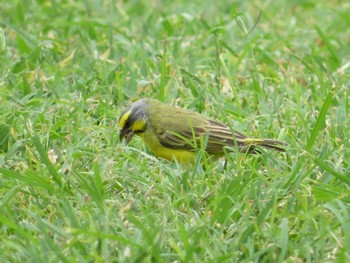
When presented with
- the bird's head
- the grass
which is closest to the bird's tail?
the grass

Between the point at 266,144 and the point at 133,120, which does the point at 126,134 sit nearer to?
the point at 133,120

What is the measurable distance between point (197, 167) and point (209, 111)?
1.43m

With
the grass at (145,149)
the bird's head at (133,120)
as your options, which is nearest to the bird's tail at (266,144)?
the grass at (145,149)

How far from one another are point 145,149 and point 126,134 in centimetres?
29

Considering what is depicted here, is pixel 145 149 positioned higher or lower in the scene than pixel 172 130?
lower

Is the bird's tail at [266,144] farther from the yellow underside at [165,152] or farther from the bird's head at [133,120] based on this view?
the bird's head at [133,120]

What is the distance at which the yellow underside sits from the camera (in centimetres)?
645

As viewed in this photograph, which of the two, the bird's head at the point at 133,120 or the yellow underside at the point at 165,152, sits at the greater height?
the bird's head at the point at 133,120

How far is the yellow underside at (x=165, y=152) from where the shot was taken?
6.45 meters

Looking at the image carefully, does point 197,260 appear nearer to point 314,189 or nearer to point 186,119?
point 314,189

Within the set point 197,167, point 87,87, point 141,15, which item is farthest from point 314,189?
point 141,15

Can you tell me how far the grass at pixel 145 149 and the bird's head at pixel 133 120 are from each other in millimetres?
85

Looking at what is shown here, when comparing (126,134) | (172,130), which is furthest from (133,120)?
(172,130)

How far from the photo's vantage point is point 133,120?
6473mm
